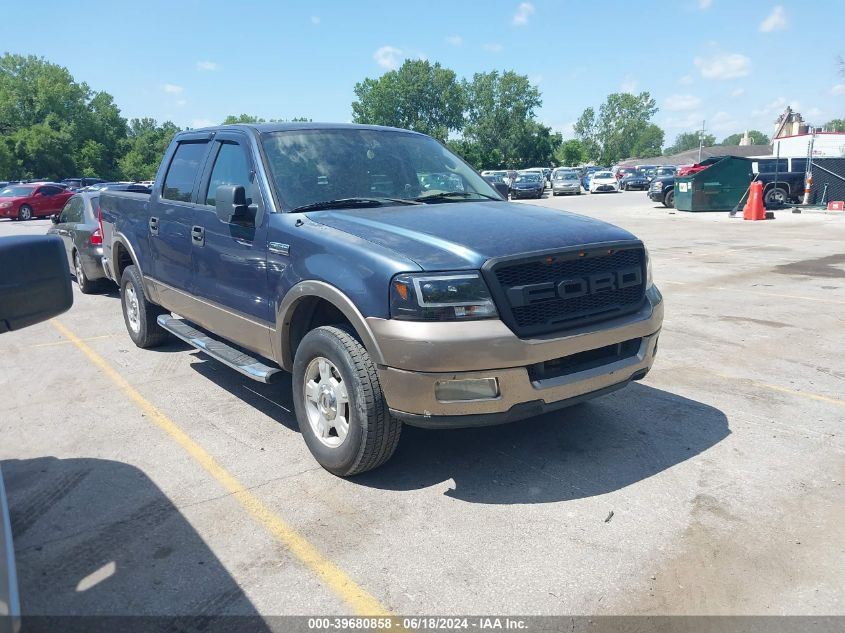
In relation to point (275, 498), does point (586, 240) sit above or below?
above

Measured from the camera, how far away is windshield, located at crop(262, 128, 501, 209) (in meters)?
4.53

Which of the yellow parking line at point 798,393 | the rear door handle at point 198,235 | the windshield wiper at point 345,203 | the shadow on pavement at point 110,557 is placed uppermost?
the windshield wiper at point 345,203

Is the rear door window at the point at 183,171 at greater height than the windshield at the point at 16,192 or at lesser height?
greater

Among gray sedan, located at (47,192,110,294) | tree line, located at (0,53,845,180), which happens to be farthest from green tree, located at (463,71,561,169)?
gray sedan, located at (47,192,110,294)

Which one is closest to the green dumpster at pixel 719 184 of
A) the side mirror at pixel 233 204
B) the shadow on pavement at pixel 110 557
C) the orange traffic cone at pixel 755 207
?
the orange traffic cone at pixel 755 207

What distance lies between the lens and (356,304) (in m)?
3.62

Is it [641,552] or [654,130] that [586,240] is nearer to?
[641,552]

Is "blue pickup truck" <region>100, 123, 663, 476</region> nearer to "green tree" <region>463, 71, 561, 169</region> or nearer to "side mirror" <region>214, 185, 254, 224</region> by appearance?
"side mirror" <region>214, 185, 254, 224</region>

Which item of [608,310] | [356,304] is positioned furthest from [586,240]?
[356,304]

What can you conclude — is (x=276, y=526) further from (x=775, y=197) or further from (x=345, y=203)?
(x=775, y=197)

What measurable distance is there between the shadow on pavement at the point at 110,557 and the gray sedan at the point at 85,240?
666 cm

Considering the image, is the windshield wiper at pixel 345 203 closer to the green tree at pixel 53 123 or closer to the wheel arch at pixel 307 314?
the wheel arch at pixel 307 314

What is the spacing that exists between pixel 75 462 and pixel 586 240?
342 centimetres

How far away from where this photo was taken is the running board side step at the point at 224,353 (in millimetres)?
4426
